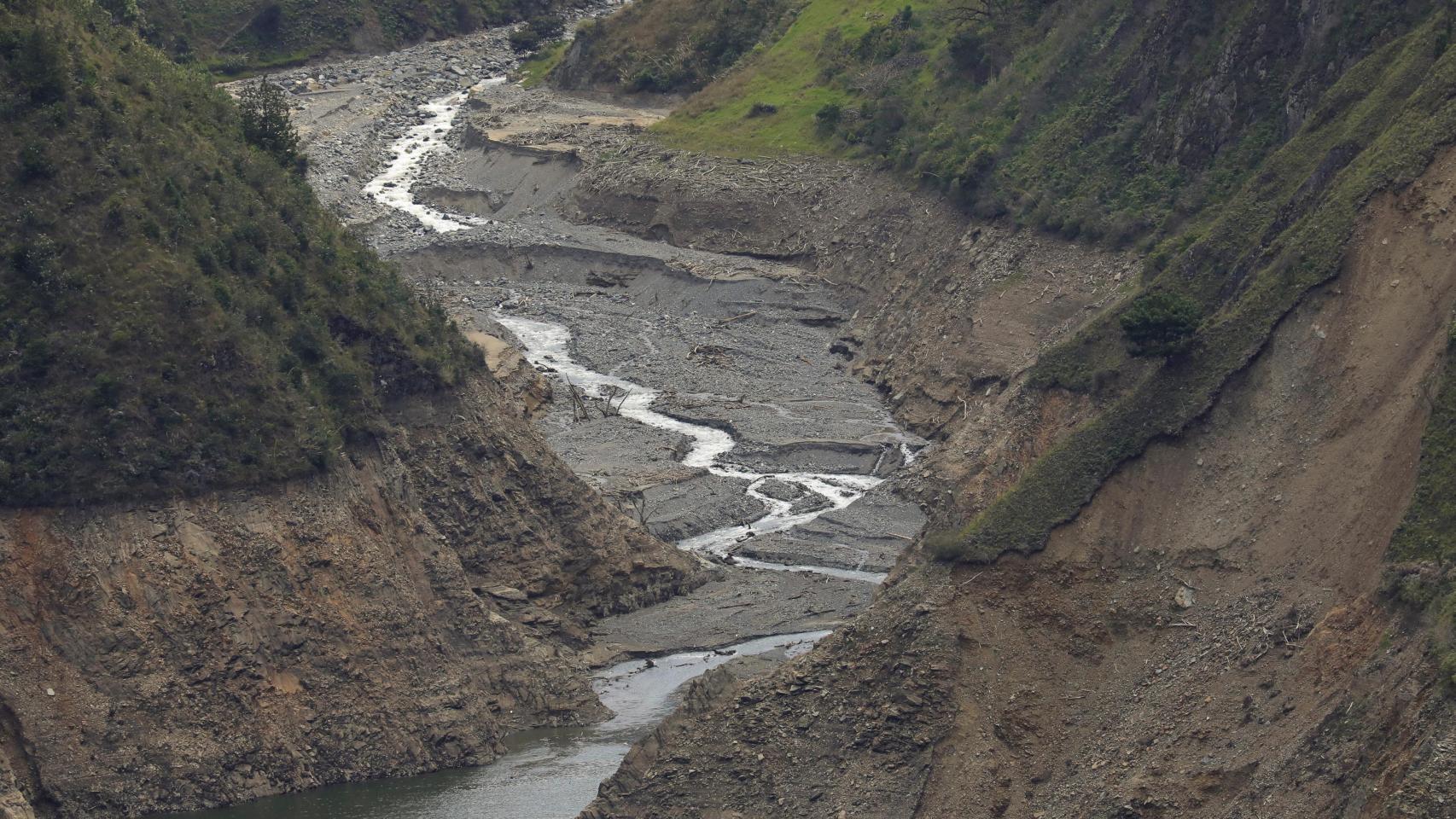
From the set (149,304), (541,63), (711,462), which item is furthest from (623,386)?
(541,63)

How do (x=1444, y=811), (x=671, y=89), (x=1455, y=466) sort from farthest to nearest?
(x=671, y=89) → (x=1455, y=466) → (x=1444, y=811)

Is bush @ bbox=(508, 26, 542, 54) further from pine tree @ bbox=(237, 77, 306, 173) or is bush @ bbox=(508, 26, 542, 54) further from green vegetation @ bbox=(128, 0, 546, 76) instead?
pine tree @ bbox=(237, 77, 306, 173)

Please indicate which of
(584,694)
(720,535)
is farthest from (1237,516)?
(720,535)

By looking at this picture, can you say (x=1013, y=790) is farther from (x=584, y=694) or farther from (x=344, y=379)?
(x=344, y=379)

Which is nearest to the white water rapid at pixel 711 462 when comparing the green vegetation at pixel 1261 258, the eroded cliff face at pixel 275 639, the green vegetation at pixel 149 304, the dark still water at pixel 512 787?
the eroded cliff face at pixel 275 639

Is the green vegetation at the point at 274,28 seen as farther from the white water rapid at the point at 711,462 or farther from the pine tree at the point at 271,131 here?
the pine tree at the point at 271,131

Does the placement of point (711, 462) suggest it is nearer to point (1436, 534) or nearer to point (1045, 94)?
point (1045, 94)

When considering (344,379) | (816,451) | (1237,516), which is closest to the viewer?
(1237,516)

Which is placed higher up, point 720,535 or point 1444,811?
point 1444,811

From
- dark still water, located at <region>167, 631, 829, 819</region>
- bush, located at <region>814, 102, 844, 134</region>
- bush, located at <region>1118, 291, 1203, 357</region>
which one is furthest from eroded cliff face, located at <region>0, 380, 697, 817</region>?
bush, located at <region>814, 102, 844, 134</region>
